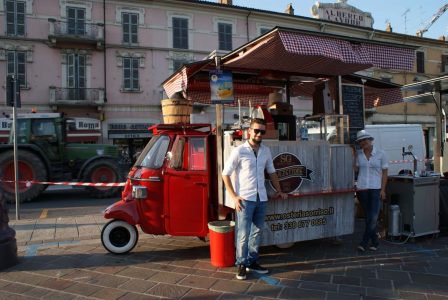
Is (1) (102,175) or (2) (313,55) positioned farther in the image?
(1) (102,175)

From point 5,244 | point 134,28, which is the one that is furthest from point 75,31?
point 5,244

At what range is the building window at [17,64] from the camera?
22.8 metres

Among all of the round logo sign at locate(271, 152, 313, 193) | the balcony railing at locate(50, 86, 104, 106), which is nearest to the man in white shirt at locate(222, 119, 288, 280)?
the round logo sign at locate(271, 152, 313, 193)

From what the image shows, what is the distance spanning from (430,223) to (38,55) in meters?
22.7

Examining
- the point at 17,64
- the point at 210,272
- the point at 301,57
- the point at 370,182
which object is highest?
the point at 17,64

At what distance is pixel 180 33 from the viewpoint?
86.3ft

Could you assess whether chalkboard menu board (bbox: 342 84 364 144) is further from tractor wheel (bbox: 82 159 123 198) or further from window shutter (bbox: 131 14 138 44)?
window shutter (bbox: 131 14 138 44)

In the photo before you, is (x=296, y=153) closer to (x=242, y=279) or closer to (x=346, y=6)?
(x=242, y=279)

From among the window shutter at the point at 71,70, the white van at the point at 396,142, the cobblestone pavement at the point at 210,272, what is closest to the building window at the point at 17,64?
the window shutter at the point at 71,70

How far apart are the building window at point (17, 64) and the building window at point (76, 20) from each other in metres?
2.97

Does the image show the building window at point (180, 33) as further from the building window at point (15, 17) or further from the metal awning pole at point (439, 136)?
the metal awning pole at point (439, 136)

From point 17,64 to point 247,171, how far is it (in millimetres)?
22259

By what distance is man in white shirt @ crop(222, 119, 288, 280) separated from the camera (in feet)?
15.6

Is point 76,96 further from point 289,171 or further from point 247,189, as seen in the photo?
point 247,189
